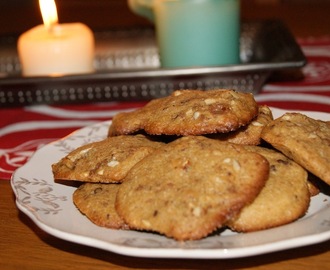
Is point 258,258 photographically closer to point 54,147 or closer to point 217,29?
point 54,147

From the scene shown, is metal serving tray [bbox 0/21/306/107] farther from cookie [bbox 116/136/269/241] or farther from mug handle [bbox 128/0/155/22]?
cookie [bbox 116/136/269/241]

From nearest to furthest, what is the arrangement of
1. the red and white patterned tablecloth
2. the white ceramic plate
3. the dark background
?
the white ceramic plate < the red and white patterned tablecloth < the dark background

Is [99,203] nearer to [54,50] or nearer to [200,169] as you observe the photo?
[200,169]

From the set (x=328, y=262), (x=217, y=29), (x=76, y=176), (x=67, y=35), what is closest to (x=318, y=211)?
(x=328, y=262)

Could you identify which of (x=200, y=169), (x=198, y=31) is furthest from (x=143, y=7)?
(x=200, y=169)

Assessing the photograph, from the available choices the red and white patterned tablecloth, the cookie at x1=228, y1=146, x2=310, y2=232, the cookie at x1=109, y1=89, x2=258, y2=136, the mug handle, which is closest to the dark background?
the mug handle

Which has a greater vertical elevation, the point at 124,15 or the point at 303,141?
the point at 303,141

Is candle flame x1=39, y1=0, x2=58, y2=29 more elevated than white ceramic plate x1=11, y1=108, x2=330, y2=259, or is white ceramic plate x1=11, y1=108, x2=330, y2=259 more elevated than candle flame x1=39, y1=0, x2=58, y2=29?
candle flame x1=39, y1=0, x2=58, y2=29
